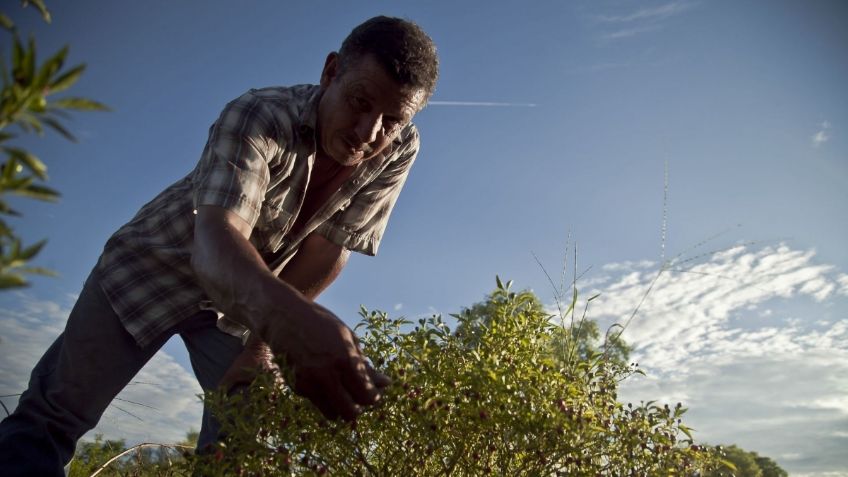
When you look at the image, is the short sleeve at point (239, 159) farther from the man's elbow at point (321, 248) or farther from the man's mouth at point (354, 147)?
the man's elbow at point (321, 248)

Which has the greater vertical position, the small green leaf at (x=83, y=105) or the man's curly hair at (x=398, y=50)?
the man's curly hair at (x=398, y=50)

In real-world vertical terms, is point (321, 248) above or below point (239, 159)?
above

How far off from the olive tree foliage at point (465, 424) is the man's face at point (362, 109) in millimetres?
1065

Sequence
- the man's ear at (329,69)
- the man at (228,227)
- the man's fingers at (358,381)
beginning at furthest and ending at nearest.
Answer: the man's ear at (329,69) → the man at (228,227) → the man's fingers at (358,381)

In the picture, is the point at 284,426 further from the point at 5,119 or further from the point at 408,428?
the point at 5,119

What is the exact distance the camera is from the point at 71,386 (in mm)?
2729

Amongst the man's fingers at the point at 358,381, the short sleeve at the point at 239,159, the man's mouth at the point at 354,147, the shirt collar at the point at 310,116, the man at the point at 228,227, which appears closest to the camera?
the man's fingers at the point at 358,381

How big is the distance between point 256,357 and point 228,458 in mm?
766

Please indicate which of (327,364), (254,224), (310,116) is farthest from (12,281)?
(310,116)

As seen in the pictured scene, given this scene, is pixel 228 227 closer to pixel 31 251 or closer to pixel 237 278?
pixel 237 278

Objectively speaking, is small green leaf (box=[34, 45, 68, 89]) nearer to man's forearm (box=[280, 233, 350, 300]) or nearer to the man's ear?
the man's ear

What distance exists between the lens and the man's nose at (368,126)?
265 centimetres

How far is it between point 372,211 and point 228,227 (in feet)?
5.13

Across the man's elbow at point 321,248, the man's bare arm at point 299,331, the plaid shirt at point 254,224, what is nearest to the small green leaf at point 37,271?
the man's bare arm at point 299,331
